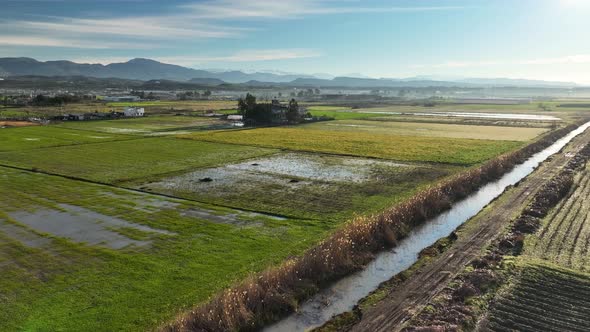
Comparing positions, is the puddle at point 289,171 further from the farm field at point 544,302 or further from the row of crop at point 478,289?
the farm field at point 544,302

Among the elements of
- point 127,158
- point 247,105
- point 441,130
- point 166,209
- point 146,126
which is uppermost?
point 247,105

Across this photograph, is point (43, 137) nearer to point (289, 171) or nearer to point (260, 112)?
point (260, 112)

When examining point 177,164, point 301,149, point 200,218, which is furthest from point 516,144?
point 200,218

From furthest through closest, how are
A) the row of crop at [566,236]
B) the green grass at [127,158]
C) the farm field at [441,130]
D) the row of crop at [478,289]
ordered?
the farm field at [441,130]
the green grass at [127,158]
the row of crop at [566,236]
the row of crop at [478,289]

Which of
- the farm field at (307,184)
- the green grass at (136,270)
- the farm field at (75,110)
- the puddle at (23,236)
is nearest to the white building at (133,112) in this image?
the farm field at (75,110)

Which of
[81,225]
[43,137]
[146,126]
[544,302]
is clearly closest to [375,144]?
[81,225]

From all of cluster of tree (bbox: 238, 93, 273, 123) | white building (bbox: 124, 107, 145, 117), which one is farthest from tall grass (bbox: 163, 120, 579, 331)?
white building (bbox: 124, 107, 145, 117)
